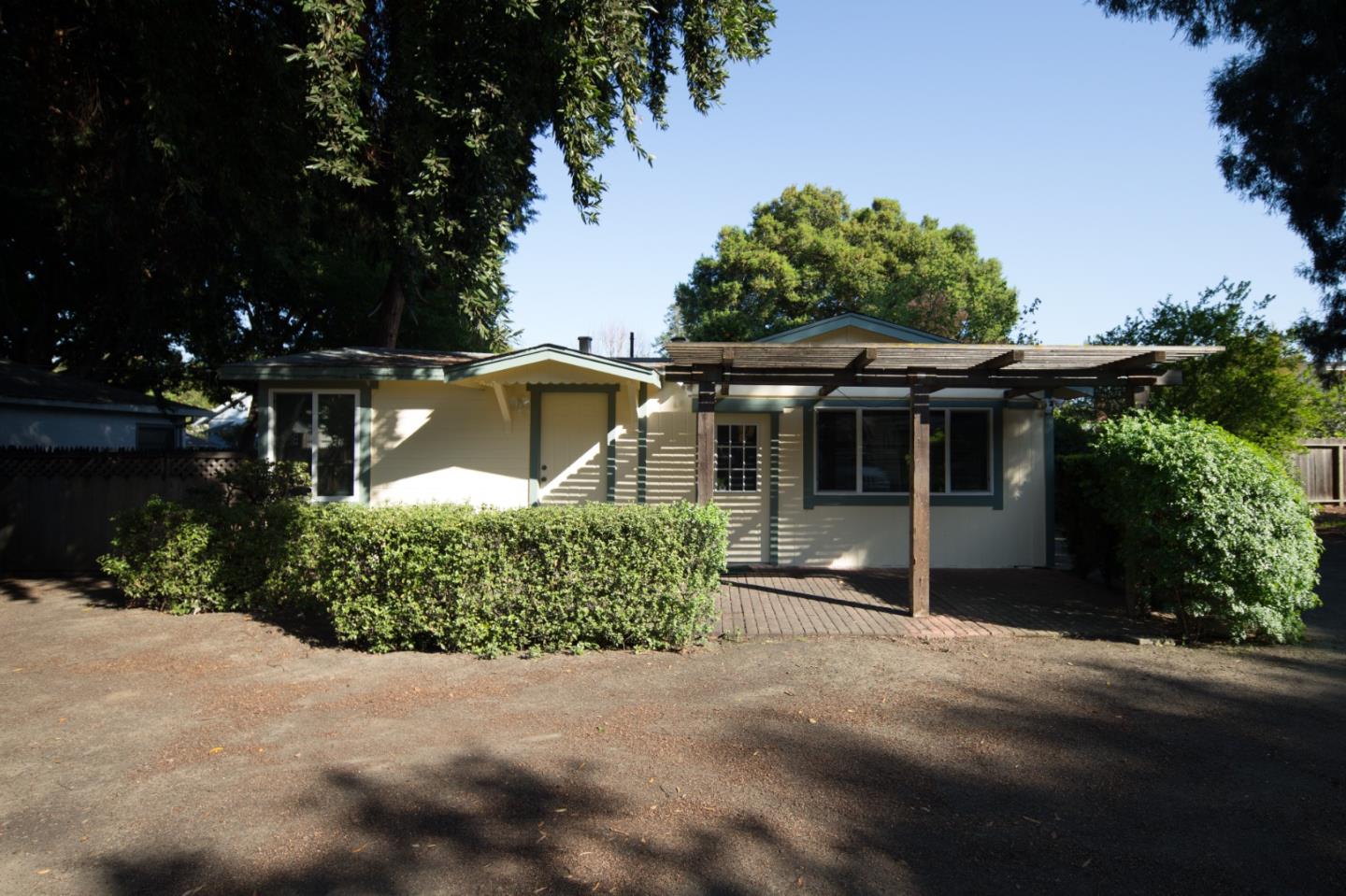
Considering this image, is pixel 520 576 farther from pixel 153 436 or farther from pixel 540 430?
pixel 153 436

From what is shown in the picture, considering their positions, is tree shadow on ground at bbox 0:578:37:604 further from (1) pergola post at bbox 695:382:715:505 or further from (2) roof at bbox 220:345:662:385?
(1) pergola post at bbox 695:382:715:505

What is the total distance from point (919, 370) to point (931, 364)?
0.45ft

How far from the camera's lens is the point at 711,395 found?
8078mm

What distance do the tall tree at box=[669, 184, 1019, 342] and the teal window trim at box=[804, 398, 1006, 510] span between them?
52.7ft

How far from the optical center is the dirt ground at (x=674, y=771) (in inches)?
126

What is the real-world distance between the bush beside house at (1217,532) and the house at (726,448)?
361cm

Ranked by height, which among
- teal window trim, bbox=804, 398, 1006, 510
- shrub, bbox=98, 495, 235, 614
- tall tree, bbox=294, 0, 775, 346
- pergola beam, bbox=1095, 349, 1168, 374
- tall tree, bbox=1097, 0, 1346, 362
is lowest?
shrub, bbox=98, 495, 235, 614

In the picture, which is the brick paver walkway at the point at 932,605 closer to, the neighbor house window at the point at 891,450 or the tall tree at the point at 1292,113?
the neighbor house window at the point at 891,450

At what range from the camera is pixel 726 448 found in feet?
37.0

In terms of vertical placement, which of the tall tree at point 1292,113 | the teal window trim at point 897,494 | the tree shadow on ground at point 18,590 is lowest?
the tree shadow on ground at point 18,590

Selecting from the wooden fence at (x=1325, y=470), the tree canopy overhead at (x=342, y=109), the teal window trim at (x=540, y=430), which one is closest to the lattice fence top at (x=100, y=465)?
the tree canopy overhead at (x=342, y=109)

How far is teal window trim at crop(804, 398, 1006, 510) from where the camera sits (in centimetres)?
1101

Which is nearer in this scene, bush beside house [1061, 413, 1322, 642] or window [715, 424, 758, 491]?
bush beside house [1061, 413, 1322, 642]

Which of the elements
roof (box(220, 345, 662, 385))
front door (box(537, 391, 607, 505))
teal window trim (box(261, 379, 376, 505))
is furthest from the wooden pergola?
teal window trim (box(261, 379, 376, 505))
